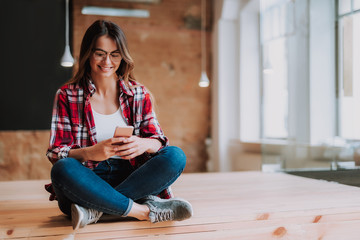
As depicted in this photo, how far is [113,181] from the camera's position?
1.79 meters

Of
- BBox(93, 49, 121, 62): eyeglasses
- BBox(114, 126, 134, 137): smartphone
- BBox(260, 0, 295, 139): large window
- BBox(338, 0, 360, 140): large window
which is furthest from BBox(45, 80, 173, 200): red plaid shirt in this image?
BBox(260, 0, 295, 139): large window

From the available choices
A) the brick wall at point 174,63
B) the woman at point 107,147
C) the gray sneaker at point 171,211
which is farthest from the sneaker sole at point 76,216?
the brick wall at point 174,63

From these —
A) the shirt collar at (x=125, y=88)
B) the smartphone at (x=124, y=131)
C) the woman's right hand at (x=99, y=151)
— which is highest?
the shirt collar at (x=125, y=88)

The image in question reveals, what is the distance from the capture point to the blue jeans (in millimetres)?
1521

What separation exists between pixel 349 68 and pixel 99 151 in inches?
88.5

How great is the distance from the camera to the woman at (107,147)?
154 cm

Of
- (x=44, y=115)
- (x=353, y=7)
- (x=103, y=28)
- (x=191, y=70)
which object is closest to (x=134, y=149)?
(x=103, y=28)

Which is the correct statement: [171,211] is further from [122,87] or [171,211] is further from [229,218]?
[122,87]

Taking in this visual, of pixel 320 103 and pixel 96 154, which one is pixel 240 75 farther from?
pixel 96 154

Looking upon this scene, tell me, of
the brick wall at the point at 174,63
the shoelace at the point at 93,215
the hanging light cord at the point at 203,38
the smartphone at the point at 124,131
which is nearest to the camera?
the smartphone at the point at 124,131

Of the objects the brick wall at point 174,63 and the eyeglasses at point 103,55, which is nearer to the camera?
the eyeglasses at point 103,55

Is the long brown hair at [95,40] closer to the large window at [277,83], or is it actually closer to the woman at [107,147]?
the woman at [107,147]

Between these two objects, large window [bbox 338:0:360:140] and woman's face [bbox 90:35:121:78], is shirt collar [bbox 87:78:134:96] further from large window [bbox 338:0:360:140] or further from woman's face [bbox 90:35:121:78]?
large window [bbox 338:0:360:140]

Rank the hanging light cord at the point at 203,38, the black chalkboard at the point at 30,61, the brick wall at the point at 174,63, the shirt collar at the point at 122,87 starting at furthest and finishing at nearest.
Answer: the hanging light cord at the point at 203,38, the brick wall at the point at 174,63, the black chalkboard at the point at 30,61, the shirt collar at the point at 122,87
